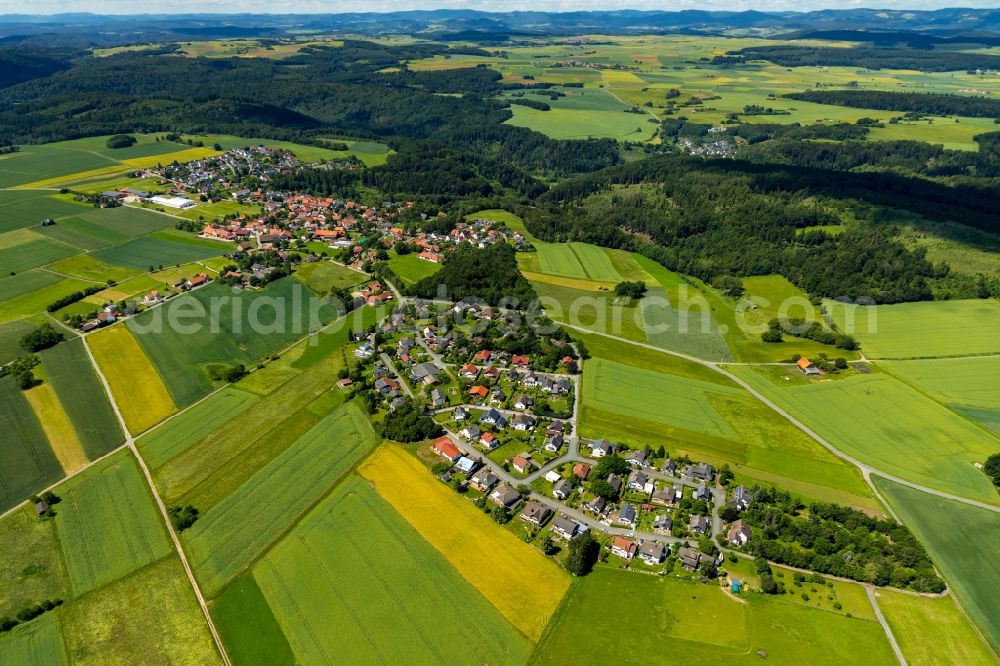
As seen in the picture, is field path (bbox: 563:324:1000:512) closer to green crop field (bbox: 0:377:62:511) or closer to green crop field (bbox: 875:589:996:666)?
green crop field (bbox: 875:589:996:666)

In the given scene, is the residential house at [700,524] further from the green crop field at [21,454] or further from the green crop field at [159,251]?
the green crop field at [159,251]

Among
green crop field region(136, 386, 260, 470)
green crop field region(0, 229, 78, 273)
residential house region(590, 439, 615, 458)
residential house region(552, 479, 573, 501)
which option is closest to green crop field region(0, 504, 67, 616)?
green crop field region(136, 386, 260, 470)

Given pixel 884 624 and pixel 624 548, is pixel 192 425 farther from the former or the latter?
pixel 884 624

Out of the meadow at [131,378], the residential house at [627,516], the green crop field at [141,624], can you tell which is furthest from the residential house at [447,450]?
the meadow at [131,378]

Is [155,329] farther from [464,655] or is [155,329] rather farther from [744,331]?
[744,331]

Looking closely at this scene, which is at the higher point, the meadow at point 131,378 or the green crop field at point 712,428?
the green crop field at point 712,428

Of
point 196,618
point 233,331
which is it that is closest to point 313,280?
point 233,331

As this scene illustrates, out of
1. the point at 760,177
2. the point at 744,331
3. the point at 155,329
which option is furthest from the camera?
the point at 760,177

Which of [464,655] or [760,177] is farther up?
[760,177]
